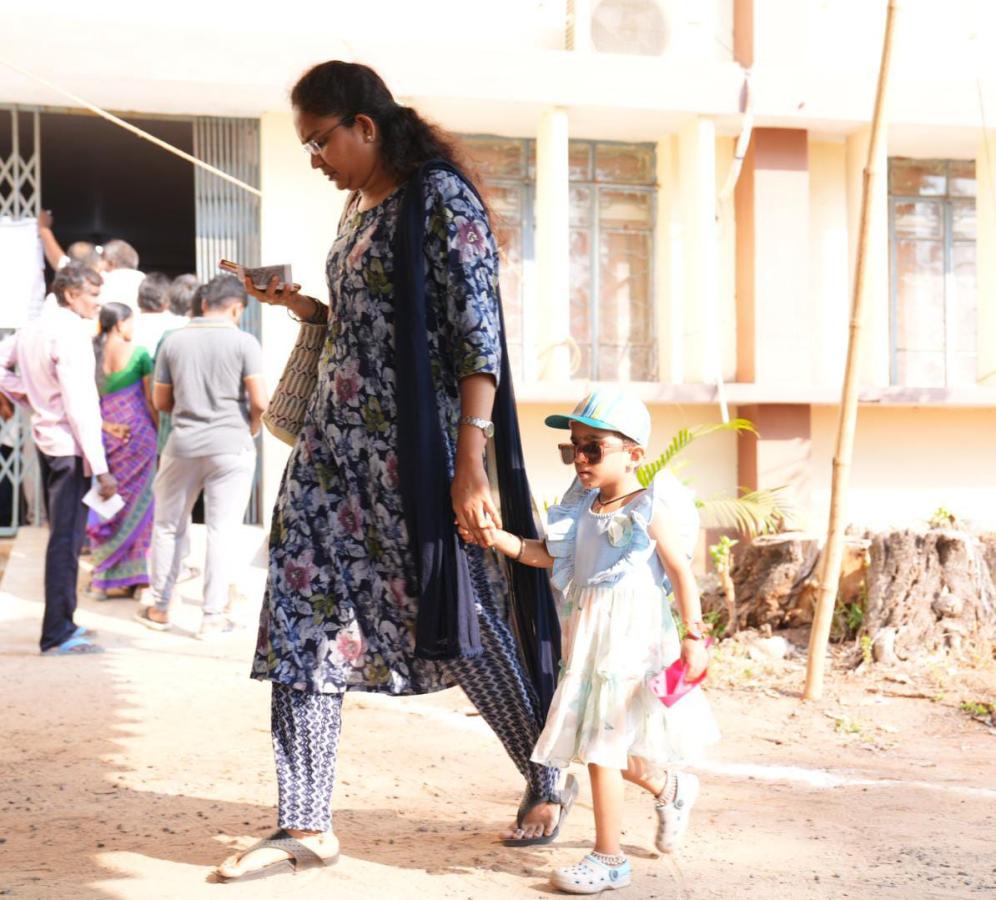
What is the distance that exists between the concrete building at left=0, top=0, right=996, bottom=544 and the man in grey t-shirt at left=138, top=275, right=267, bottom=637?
1817mm

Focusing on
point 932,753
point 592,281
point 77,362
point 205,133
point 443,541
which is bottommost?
point 932,753

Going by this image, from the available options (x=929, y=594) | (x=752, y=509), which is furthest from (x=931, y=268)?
(x=929, y=594)

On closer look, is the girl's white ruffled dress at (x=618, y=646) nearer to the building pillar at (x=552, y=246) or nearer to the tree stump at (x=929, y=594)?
the tree stump at (x=929, y=594)

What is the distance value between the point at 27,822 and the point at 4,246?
227 inches

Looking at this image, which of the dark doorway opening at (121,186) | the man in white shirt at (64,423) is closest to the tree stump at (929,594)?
the man in white shirt at (64,423)

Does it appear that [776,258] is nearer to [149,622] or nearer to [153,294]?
[153,294]

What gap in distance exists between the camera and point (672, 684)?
10.2 feet

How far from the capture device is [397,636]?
3.13 metres

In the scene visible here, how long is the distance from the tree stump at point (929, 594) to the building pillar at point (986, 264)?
10.1 feet

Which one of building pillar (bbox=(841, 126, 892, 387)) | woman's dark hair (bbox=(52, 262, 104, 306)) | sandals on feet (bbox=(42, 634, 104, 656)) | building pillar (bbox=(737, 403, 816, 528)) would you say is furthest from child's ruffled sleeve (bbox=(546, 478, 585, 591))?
building pillar (bbox=(841, 126, 892, 387))

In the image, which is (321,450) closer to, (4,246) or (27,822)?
(27,822)

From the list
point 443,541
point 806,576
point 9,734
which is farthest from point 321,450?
point 806,576

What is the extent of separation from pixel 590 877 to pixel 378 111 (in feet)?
6.06

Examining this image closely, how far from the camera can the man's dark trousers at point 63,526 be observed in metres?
6.02
